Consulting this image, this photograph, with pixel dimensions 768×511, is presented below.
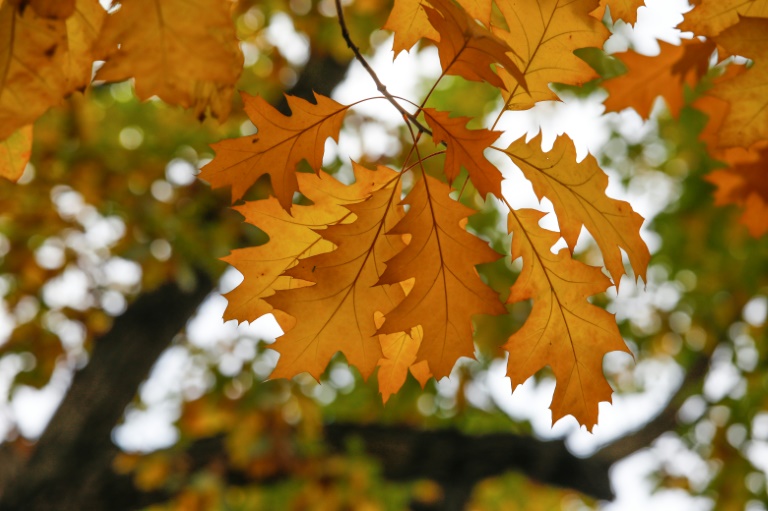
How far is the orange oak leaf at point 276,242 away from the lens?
3.29 ft

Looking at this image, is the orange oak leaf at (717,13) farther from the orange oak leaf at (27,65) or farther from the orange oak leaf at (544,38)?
the orange oak leaf at (27,65)

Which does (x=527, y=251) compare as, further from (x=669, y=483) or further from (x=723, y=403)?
(x=669, y=483)

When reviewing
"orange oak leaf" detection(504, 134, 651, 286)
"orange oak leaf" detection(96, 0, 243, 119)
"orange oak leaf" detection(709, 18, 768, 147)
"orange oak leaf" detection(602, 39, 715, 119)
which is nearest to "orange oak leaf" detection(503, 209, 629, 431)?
"orange oak leaf" detection(504, 134, 651, 286)

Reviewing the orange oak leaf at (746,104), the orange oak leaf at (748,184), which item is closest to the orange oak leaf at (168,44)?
the orange oak leaf at (746,104)

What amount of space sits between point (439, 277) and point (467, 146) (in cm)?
19

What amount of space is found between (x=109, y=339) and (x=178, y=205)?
0.96 metres

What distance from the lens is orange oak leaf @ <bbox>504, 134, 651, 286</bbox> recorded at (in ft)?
3.02

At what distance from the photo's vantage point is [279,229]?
39.9 inches

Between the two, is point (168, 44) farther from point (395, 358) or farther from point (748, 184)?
point (748, 184)

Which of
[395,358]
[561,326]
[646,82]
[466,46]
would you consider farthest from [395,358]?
[646,82]

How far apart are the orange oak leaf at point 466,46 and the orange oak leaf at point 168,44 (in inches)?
10.3

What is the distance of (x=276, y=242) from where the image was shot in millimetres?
1015

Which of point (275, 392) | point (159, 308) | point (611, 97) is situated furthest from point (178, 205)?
point (611, 97)

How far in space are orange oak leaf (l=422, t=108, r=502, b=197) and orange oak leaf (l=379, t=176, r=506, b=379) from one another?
42 millimetres
